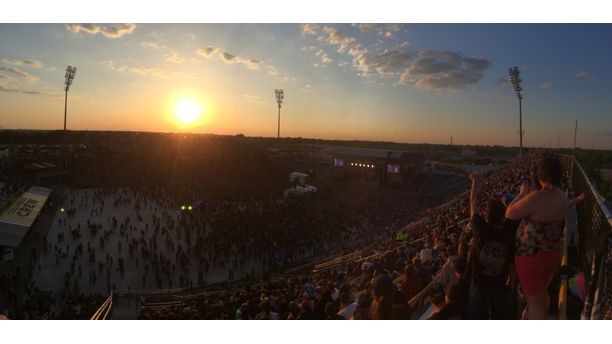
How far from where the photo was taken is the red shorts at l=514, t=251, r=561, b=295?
9.68ft

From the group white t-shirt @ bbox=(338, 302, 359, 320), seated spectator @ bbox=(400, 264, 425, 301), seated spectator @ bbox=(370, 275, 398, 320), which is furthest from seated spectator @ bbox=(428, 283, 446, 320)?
white t-shirt @ bbox=(338, 302, 359, 320)

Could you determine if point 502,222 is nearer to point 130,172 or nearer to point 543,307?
point 543,307

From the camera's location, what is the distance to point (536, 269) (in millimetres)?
2969

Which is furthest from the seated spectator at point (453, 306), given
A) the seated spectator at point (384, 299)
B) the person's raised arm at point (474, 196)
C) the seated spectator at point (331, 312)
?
the seated spectator at point (331, 312)

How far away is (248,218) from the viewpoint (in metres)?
20.8

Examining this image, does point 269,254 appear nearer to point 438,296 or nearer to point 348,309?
point 348,309

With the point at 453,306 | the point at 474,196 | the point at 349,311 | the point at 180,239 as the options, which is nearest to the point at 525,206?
the point at 474,196

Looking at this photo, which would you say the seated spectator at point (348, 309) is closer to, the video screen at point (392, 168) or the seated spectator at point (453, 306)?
the seated spectator at point (453, 306)

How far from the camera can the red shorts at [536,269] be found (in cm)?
295

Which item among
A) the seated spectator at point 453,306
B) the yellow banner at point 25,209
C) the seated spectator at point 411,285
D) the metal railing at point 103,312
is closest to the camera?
the seated spectator at point 453,306

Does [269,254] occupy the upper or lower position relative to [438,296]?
lower

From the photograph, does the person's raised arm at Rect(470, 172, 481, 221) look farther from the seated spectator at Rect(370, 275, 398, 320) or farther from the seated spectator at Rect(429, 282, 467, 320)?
the seated spectator at Rect(370, 275, 398, 320)

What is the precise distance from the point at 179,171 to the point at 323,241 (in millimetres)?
28488

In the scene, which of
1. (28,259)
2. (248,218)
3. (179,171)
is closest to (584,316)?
(28,259)
